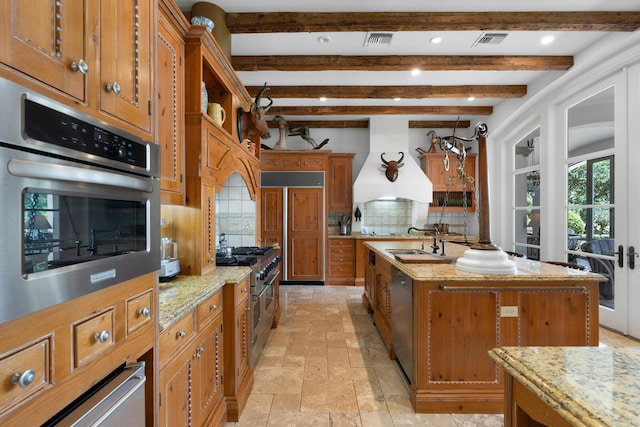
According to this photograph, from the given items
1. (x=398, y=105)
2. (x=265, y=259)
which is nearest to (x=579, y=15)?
(x=398, y=105)

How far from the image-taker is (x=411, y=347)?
2086 mm

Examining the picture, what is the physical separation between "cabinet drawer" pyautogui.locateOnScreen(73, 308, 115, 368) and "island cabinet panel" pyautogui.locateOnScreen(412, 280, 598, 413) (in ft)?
5.62

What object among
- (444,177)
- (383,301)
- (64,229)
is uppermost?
(444,177)

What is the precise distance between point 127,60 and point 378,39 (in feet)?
10.0

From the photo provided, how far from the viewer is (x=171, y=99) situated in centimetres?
170

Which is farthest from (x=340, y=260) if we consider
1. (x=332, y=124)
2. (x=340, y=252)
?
(x=332, y=124)

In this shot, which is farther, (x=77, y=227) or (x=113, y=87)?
(x=113, y=87)

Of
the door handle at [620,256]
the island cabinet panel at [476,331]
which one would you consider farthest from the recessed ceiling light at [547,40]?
the island cabinet panel at [476,331]

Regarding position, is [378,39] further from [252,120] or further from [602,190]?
[602,190]

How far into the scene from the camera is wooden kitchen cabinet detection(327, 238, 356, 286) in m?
5.58

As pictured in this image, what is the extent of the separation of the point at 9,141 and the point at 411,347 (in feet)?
7.35

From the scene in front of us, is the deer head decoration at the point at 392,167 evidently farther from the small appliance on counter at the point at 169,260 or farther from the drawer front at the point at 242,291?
the small appliance on counter at the point at 169,260

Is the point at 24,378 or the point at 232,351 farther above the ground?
the point at 24,378

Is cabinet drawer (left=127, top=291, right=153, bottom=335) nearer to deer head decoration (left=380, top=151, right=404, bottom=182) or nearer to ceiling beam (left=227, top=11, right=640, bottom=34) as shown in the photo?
ceiling beam (left=227, top=11, right=640, bottom=34)
